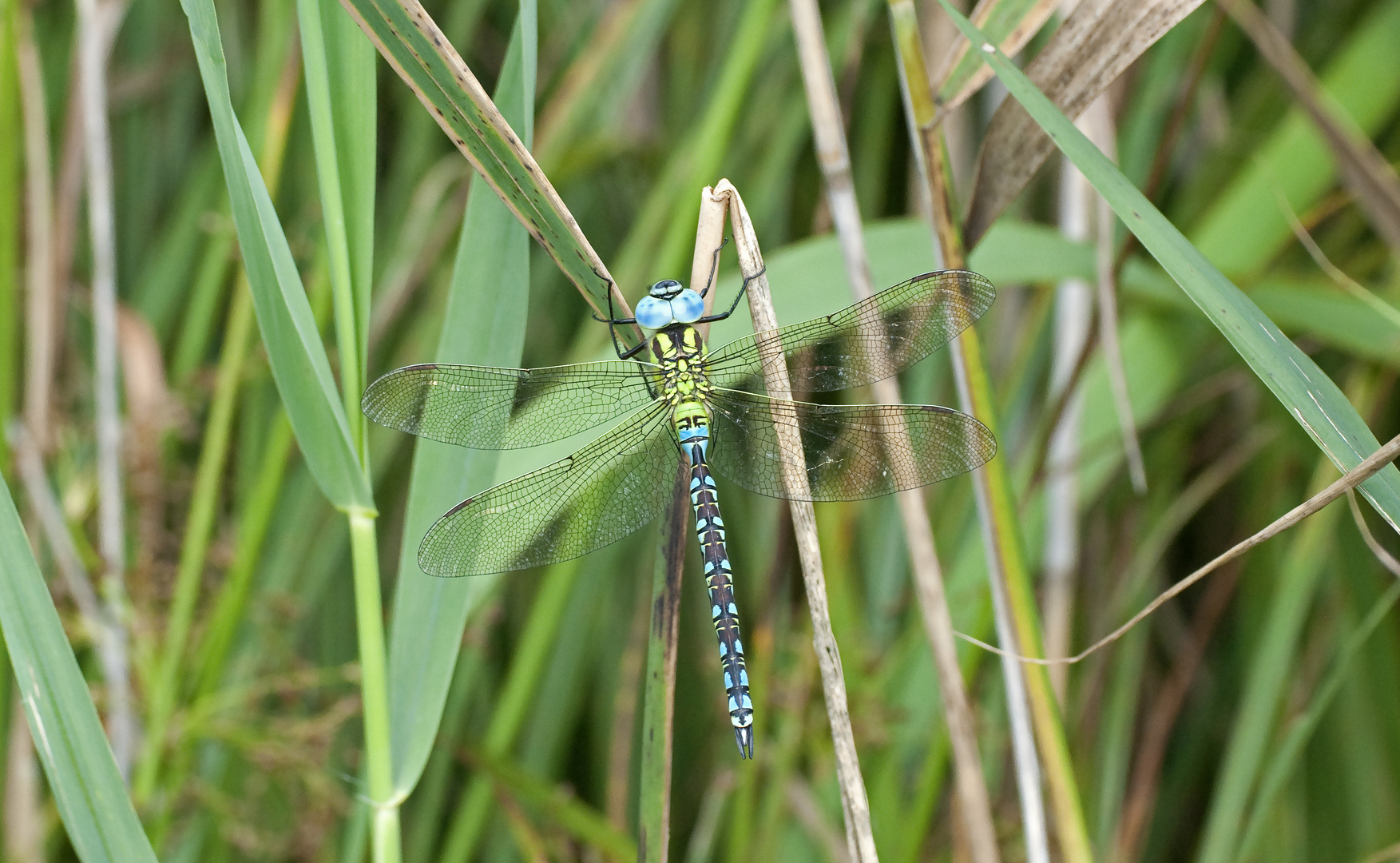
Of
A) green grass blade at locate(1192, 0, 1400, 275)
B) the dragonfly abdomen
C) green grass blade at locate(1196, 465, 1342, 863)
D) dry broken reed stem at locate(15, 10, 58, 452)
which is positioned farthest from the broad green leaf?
green grass blade at locate(1192, 0, 1400, 275)

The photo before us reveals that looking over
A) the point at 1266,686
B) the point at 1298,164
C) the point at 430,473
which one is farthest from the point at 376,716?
the point at 1298,164

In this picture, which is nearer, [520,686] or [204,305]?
[520,686]

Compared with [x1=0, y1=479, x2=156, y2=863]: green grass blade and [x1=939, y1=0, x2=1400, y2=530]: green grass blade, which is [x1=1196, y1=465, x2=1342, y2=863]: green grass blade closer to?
[x1=939, y1=0, x2=1400, y2=530]: green grass blade

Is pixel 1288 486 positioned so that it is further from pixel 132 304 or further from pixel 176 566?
pixel 132 304

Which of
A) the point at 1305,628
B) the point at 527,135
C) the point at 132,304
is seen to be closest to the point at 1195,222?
the point at 1305,628

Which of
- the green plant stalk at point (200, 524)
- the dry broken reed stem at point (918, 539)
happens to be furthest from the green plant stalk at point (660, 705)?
the green plant stalk at point (200, 524)

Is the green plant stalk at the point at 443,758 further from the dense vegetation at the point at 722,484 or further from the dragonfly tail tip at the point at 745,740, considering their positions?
the dragonfly tail tip at the point at 745,740

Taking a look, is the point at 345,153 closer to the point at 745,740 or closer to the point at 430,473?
the point at 430,473
